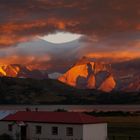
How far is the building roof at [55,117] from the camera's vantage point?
5421 cm

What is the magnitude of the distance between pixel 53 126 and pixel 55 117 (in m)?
1.76

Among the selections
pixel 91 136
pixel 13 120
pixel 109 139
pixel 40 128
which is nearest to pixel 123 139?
pixel 109 139

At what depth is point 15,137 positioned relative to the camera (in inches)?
2323

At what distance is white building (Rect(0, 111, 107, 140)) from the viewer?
175 feet

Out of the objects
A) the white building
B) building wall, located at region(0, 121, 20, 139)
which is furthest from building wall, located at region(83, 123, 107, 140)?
building wall, located at region(0, 121, 20, 139)

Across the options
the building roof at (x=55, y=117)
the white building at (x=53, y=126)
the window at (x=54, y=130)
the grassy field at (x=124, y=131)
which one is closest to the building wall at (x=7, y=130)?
the white building at (x=53, y=126)

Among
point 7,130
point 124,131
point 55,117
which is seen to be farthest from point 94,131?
point 124,131

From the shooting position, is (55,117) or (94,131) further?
(55,117)

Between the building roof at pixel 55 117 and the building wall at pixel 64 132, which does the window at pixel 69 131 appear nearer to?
the building wall at pixel 64 132

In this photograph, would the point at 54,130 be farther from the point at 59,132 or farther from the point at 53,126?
the point at 59,132

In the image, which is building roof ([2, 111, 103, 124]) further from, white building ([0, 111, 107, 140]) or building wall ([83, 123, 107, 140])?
building wall ([83, 123, 107, 140])

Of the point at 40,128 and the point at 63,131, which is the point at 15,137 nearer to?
the point at 40,128

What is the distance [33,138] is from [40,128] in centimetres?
161

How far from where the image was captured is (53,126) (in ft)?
183
